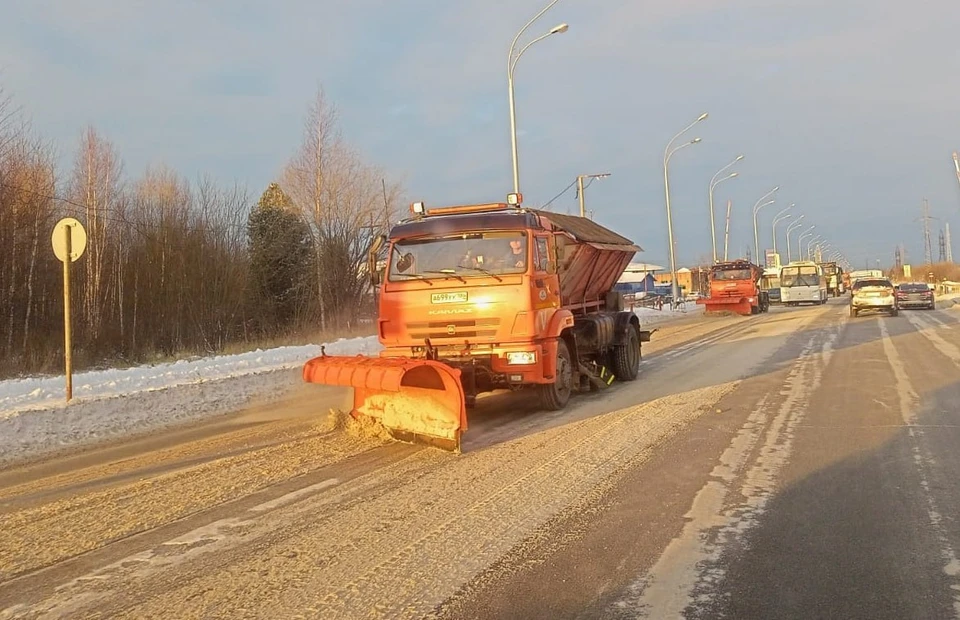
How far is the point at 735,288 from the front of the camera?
37.4 meters

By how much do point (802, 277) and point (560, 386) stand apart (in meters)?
43.9

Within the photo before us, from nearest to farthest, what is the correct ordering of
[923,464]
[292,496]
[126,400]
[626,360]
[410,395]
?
[292,496]
[923,464]
[410,395]
[126,400]
[626,360]

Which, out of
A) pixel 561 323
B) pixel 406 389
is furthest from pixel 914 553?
pixel 561 323

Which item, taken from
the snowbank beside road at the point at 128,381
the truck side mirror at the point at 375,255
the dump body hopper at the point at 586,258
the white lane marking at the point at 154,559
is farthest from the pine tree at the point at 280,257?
the white lane marking at the point at 154,559

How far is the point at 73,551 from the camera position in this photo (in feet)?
15.9

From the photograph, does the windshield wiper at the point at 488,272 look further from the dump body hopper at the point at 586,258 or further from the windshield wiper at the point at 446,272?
the dump body hopper at the point at 586,258

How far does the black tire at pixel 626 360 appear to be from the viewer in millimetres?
12914

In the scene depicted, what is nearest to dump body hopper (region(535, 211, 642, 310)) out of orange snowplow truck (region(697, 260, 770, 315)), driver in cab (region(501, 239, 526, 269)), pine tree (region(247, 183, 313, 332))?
driver in cab (region(501, 239, 526, 269))

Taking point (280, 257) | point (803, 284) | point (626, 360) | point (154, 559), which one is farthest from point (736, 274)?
point (154, 559)

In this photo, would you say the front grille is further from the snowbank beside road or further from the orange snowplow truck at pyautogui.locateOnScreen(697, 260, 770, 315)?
the orange snowplow truck at pyautogui.locateOnScreen(697, 260, 770, 315)

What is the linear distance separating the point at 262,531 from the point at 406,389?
2.96 metres

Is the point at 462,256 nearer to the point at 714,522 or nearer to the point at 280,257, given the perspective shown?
the point at 714,522

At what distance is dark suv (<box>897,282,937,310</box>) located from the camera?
3631 cm

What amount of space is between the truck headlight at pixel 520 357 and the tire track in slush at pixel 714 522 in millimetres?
2561
